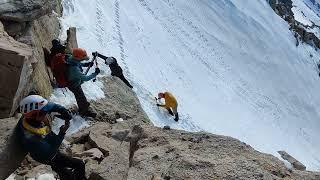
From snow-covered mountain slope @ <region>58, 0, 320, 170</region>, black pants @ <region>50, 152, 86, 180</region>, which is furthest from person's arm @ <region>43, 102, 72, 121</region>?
snow-covered mountain slope @ <region>58, 0, 320, 170</region>

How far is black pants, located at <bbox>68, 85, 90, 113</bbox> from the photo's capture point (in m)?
12.7

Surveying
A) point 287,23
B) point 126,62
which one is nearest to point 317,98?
point 287,23

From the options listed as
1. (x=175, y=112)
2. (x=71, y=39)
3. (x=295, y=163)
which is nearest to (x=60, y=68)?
(x=71, y=39)

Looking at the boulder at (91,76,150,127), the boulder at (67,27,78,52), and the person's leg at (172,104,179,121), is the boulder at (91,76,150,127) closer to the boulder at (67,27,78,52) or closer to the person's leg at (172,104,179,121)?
the boulder at (67,27,78,52)

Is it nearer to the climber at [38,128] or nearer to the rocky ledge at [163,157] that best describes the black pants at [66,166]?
the climber at [38,128]

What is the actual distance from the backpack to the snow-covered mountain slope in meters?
0.78

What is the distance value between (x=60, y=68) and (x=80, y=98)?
0.90 meters

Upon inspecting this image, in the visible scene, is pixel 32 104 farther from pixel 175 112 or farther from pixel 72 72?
pixel 175 112

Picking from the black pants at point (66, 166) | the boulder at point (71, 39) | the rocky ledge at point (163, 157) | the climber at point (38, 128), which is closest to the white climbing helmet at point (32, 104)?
the climber at point (38, 128)

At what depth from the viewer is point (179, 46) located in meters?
33.8

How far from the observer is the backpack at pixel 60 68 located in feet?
40.9

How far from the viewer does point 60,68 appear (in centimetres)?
1252

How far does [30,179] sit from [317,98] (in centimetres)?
4130

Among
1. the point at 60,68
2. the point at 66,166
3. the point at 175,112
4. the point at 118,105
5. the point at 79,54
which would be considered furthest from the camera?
the point at 175,112
